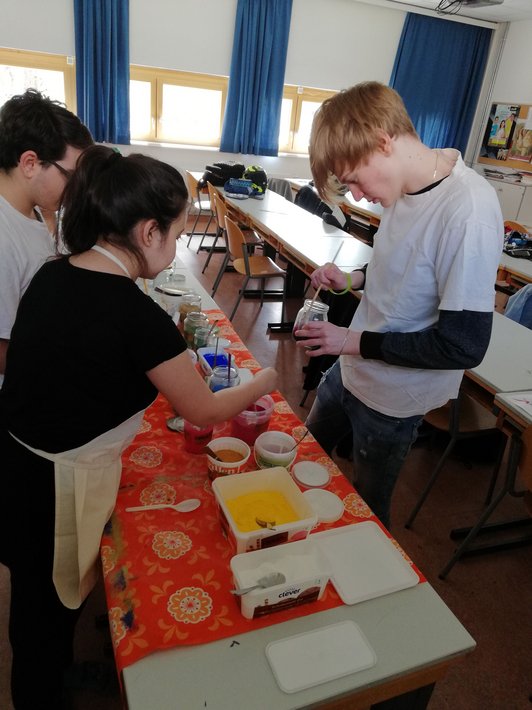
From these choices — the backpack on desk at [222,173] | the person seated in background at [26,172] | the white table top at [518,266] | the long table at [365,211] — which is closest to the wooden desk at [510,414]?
the person seated in background at [26,172]

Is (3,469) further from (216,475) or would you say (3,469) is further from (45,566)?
(216,475)

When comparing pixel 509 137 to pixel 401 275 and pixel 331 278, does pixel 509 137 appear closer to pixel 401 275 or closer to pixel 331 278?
pixel 331 278

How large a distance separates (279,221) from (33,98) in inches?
116

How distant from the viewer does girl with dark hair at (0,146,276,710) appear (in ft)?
2.74

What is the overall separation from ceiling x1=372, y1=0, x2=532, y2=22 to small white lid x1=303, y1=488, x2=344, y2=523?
24.8ft

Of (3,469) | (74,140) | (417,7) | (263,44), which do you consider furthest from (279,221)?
(417,7)

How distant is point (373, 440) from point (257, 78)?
6680 mm

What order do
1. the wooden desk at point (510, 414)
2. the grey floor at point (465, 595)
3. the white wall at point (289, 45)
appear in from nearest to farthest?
the grey floor at point (465, 595)
the wooden desk at point (510, 414)
the white wall at point (289, 45)

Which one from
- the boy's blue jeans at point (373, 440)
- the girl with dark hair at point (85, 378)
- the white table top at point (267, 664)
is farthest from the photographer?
the boy's blue jeans at point (373, 440)

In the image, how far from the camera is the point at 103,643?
1.46 metres

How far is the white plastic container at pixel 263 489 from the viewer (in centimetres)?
87

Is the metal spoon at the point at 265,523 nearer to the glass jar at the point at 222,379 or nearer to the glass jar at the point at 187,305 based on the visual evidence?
the glass jar at the point at 222,379

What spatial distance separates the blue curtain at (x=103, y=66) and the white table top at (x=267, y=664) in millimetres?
6451

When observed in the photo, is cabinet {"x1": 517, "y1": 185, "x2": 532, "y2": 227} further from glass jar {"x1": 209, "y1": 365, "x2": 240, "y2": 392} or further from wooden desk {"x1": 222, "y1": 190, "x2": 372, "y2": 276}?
glass jar {"x1": 209, "y1": 365, "x2": 240, "y2": 392}
